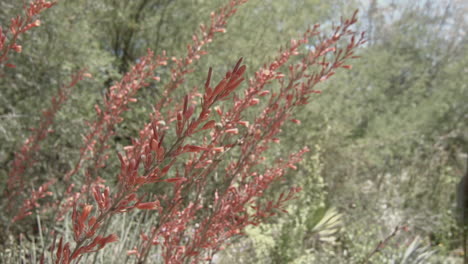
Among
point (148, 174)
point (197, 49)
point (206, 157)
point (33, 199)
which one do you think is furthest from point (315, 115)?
point (148, 174)

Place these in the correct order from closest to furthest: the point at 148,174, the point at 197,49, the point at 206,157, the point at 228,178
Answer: the point at 148,174 → the point at 206,157 → the point at 228,178 → the point at 197,49

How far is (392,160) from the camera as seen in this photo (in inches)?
418

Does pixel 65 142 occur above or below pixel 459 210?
below

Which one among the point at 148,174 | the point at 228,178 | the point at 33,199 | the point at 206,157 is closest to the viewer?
the point at 148,174

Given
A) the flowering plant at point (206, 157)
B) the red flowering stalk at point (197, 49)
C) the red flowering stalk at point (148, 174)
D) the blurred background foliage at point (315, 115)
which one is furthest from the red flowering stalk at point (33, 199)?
the red flowering stalk at point (148, 174)

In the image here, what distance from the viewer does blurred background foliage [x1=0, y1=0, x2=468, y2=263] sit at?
181 inches

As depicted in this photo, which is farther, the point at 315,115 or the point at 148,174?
the point at 315,115

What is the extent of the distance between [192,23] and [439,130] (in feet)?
30.3

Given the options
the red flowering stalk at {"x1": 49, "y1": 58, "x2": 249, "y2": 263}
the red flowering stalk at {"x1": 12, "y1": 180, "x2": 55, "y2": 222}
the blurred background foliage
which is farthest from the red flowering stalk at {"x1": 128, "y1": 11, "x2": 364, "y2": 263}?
the red flowering stalk at {"x1": 12, "y1": 180, "x2": 55, "y2": 222}

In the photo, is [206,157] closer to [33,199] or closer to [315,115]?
[33,199]

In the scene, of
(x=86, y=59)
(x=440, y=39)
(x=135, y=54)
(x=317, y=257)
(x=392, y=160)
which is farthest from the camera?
(x=440, y=39)

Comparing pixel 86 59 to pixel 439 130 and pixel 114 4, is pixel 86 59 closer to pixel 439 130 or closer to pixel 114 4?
pixel 114 4

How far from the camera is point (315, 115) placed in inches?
323

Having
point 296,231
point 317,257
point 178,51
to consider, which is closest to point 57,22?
point 178,51
